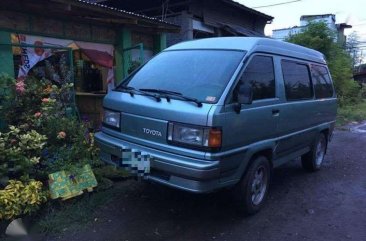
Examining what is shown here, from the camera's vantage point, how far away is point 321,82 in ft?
21.4

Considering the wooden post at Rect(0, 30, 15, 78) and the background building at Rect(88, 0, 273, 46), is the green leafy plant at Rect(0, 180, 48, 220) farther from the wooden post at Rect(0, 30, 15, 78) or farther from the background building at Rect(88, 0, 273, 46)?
the background building at Rect(88, 0, 273, 46)

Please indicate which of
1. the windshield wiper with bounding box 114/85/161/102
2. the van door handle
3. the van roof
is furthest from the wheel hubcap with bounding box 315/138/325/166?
the windshield wiper with bounding box 114/85/161/102

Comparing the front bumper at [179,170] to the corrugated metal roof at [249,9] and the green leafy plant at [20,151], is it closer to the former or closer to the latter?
the green leafy plant at [20,151]

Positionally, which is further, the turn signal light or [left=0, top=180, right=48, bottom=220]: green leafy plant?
[left=0, top=180, right=48, bottom=220]: green leafy plant

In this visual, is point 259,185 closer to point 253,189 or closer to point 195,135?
point 253,189

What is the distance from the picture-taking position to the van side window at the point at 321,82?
6.23 m

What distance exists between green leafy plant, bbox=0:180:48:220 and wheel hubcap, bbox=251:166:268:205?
240 centimetres

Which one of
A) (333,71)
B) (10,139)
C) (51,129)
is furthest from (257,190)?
(333,71)

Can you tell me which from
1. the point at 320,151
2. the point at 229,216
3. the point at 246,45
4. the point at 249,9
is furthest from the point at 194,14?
the point at 229,216

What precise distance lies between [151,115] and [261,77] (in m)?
1.45

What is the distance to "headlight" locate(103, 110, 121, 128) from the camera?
14.5 ft

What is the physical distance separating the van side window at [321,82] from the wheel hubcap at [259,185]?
6.94ft

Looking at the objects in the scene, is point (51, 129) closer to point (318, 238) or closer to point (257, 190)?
point (257, 190)

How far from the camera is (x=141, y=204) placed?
482 centimetres
